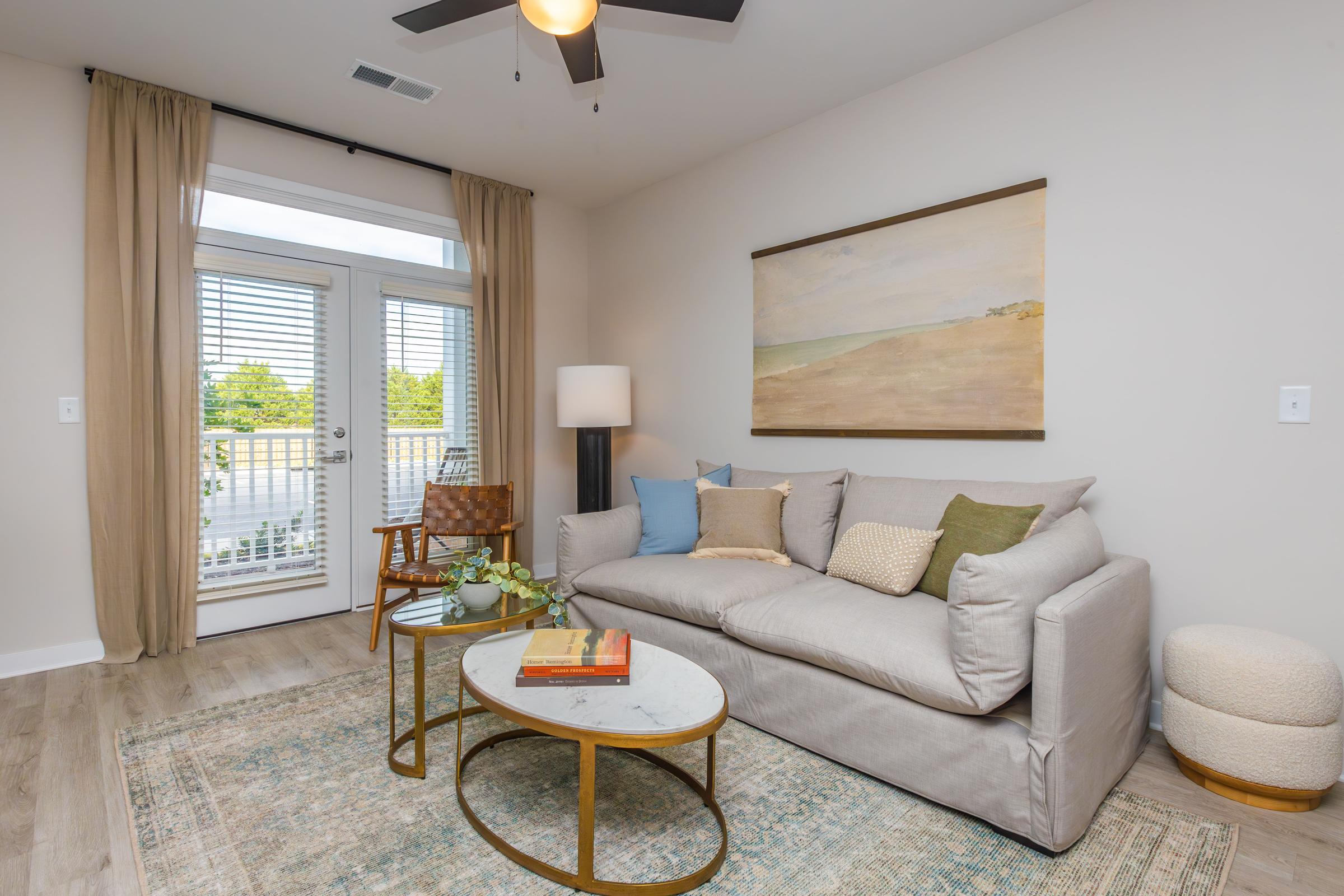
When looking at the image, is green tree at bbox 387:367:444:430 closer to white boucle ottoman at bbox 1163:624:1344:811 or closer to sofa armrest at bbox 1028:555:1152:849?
sofa armrest at bbox 1028:555:1152:849

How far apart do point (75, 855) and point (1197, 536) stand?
11.1 feet

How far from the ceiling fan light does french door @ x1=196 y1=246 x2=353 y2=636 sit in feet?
7.70

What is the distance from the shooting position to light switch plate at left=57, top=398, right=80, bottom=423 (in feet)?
9.68

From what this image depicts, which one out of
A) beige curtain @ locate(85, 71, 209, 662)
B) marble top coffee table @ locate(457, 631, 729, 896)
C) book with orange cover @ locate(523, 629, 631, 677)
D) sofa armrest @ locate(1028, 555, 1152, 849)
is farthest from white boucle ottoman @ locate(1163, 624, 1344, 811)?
beige curtain @ locate(85, 71, 209, 662)

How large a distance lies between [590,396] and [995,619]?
2695mm

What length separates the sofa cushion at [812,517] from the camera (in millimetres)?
2873

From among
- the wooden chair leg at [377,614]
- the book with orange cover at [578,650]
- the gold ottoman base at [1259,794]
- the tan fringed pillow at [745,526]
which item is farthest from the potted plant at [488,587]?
the gold ottoman base at [1259,794]

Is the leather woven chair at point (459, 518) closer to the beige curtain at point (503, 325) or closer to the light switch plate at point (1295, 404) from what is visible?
the beige curtain at point (503, 325)

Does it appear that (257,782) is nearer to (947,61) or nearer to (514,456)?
(514,456)

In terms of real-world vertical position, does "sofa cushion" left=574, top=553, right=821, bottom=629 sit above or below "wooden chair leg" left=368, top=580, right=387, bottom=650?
above

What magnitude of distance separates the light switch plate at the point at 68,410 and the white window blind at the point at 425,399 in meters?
1.35

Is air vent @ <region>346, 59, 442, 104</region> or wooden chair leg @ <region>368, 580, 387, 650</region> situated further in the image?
wooden chair leg @ <region>368, 580, 387, 650</region>

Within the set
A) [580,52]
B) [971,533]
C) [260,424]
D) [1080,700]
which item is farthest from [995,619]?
[260,424]

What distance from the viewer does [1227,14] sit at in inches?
84.8
